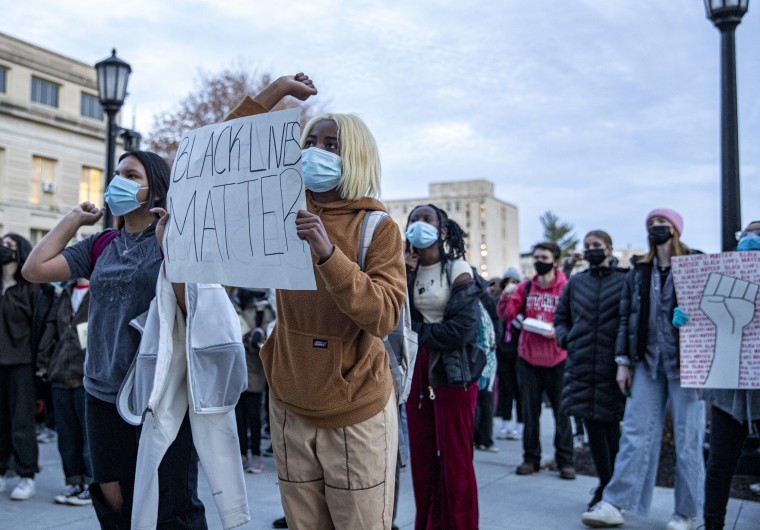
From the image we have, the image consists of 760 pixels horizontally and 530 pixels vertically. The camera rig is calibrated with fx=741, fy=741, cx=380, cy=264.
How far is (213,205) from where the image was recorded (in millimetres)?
2711

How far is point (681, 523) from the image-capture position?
16.5ft

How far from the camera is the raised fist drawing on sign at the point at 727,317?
4559 millimetres

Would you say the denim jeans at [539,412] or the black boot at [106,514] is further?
the denim jeans at [539,412]

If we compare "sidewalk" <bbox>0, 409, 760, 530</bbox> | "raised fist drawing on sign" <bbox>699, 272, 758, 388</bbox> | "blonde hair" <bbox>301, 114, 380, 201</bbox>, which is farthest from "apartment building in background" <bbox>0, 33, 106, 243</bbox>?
"blonde hair" <bbox>301, 114, 380, 201</bbox>

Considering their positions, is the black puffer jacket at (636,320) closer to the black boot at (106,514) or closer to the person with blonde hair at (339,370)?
the person with blonde hair at (339,370)

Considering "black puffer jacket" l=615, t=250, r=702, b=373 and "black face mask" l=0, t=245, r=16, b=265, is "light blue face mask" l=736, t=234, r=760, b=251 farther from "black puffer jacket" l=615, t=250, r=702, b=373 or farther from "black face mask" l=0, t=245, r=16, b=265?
"black face mask" l=0, t=245, r=16, b=265

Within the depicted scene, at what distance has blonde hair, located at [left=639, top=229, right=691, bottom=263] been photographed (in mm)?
5141

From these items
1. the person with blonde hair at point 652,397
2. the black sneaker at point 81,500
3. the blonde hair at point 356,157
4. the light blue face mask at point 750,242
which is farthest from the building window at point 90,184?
the blonde hair at point 356,157

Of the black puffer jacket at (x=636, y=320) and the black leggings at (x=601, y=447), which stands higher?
the black puffer jacket at (x=636, y=320)

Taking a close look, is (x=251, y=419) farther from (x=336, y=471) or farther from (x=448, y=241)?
(x=336, y=471)

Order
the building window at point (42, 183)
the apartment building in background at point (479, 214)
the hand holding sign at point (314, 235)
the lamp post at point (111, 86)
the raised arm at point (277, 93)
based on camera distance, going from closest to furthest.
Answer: the hand holding sign at point (314, 235) → the raised arm at point (277, 93) → the lamp post at point (111, 86) → the building window at point (42, 183) → the apartment building in background at point (479, 214)

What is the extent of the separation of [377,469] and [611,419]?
340cm

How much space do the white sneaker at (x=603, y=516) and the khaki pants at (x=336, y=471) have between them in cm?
305

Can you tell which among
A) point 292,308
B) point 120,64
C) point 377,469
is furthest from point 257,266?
point 120,64
